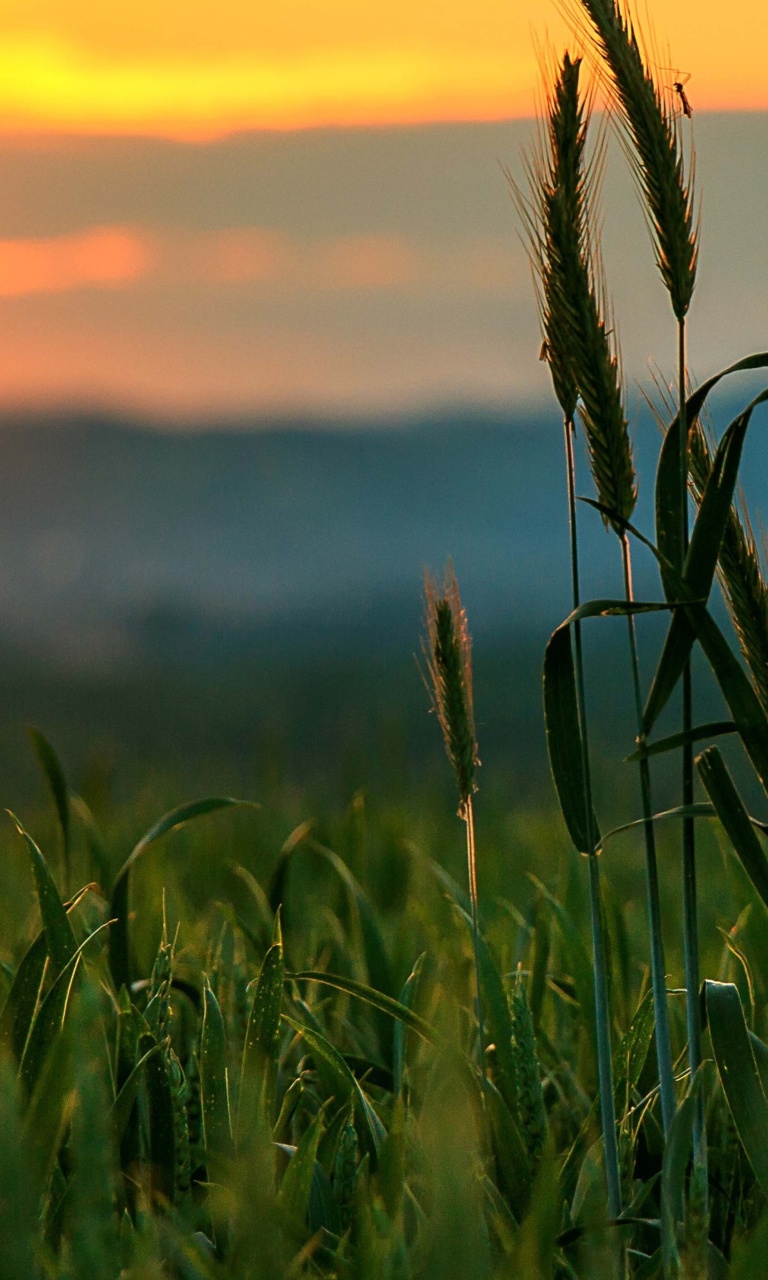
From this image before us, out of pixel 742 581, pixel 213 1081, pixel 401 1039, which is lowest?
pixel 401 1039

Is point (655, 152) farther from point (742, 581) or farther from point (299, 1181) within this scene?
point (299, 1181)

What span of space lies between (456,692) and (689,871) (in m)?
0.31

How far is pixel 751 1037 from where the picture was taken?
46.2 inches

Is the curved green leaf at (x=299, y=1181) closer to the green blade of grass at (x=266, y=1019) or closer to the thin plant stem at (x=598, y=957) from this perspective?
the green blade of grass at (x=266, y=1019)

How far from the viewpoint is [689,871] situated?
105cm

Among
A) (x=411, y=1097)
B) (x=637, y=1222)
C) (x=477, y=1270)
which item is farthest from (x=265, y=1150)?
(x=411, y=1097)

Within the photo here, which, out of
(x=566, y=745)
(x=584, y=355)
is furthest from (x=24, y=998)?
(x=584, y=355)

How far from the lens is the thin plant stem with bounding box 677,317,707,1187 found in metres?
1.00

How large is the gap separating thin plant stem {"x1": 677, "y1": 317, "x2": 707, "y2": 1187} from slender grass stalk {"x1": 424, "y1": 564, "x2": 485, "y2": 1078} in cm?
23

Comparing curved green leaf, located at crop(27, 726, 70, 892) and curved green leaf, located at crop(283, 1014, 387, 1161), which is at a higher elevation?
curved green leaf, located at crop(27, 726, 70, 892)

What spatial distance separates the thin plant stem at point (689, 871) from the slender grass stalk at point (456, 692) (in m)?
0.23

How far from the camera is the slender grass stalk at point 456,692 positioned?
1.22 m

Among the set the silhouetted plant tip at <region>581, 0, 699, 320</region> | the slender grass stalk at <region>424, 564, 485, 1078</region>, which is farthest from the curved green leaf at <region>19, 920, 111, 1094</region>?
the silhouetted plant tip at <region>581, 0, 699, 320</region>

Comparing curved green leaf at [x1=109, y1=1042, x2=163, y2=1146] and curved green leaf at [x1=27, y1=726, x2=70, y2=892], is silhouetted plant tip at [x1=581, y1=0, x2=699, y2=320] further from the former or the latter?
curved green leaf at [x1=27, y1=726, x2=70, y2=892]
